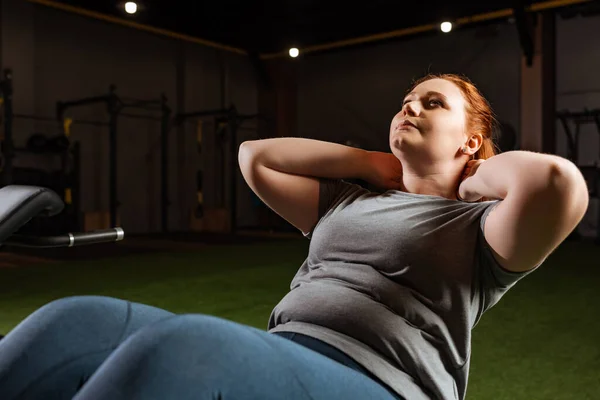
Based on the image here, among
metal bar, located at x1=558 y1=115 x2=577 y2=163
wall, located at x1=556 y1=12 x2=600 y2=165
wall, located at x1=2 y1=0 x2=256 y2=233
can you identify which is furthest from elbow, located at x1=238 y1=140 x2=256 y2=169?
wall, located at x1=556 y1=12 x2=600 y2=165

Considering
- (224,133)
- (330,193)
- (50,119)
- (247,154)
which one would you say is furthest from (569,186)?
(224,133)

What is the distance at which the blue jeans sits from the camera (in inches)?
28.1

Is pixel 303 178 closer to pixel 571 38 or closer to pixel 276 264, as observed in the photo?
pixel 276 264

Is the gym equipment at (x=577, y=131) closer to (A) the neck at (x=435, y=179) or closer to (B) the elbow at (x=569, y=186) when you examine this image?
(A) the neck at (x=435, y=179)

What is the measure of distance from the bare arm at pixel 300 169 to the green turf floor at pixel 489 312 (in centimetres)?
99

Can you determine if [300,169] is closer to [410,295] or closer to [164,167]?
[410,295]

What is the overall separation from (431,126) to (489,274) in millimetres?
279

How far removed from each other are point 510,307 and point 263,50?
711 centimetres

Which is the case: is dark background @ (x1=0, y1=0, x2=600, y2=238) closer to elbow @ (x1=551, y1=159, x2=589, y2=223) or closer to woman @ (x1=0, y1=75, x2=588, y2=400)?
woman @ (x1=0, y1=75, x2=588, y2=400)

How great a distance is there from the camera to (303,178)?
121cm

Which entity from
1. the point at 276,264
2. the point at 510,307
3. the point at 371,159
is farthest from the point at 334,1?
the point at 371,159

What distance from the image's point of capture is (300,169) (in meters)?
1.21

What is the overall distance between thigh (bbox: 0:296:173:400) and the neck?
0.56 m

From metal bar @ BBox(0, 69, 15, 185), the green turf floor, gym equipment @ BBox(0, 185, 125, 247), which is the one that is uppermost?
metal bar @ BBox(0, 69, 15, 185)
